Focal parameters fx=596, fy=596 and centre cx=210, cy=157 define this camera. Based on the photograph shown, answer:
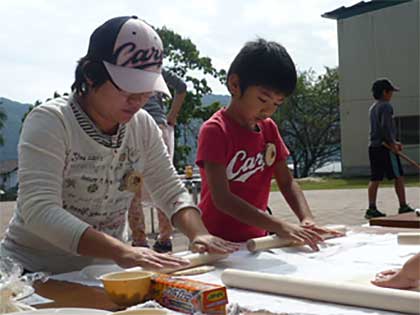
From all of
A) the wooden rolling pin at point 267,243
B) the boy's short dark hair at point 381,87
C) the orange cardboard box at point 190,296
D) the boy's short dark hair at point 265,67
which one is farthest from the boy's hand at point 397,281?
the boy's short dark hair at point 381,87

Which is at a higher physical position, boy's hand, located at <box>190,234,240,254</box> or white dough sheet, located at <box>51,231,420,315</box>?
boy's hand, located at <box>190,234,240,254</box>

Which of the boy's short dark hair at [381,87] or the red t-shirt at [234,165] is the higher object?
the boy's short dark hair at [381,87]

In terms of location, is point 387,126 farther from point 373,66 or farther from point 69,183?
point 373,66

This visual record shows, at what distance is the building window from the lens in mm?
15344

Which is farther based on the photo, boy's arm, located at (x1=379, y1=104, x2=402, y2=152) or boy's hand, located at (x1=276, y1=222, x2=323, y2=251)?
boy's arm, located at (x1=379, y1=104, x2=402, y2=152)

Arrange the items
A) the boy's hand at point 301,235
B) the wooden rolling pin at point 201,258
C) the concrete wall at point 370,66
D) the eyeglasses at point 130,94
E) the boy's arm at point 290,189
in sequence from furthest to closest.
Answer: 1. the concrete wall at point 370,66
2. the boy's arm at point 290,189
3. the boy's hand at point 301,235
4. the eyeglasses at point 130,94
5. the wooden rolling pin at point 201,258

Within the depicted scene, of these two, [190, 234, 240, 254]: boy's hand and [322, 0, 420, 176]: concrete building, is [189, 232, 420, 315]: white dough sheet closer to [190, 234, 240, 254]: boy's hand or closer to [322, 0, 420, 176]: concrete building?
[190, 234, 240, 254]: boy's hand

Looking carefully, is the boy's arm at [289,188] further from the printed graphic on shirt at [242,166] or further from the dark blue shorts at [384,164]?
the dark blue shorts at [384,164]

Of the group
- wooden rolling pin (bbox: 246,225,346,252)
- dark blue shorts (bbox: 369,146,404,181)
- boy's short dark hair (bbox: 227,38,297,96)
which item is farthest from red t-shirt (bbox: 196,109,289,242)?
dark blue shorts (bbox: 369,146,404,181)

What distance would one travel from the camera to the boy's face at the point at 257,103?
191 cm

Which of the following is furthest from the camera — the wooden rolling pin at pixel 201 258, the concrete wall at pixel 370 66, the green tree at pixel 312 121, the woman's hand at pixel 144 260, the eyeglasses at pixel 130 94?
the green tree at pixel 312 121

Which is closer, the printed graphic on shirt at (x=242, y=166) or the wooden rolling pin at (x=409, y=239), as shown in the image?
the wooden rolling pin at (x=409, y=239)

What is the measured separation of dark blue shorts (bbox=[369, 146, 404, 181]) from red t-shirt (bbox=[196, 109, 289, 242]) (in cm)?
403

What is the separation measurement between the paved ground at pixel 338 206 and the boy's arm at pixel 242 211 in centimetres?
262
